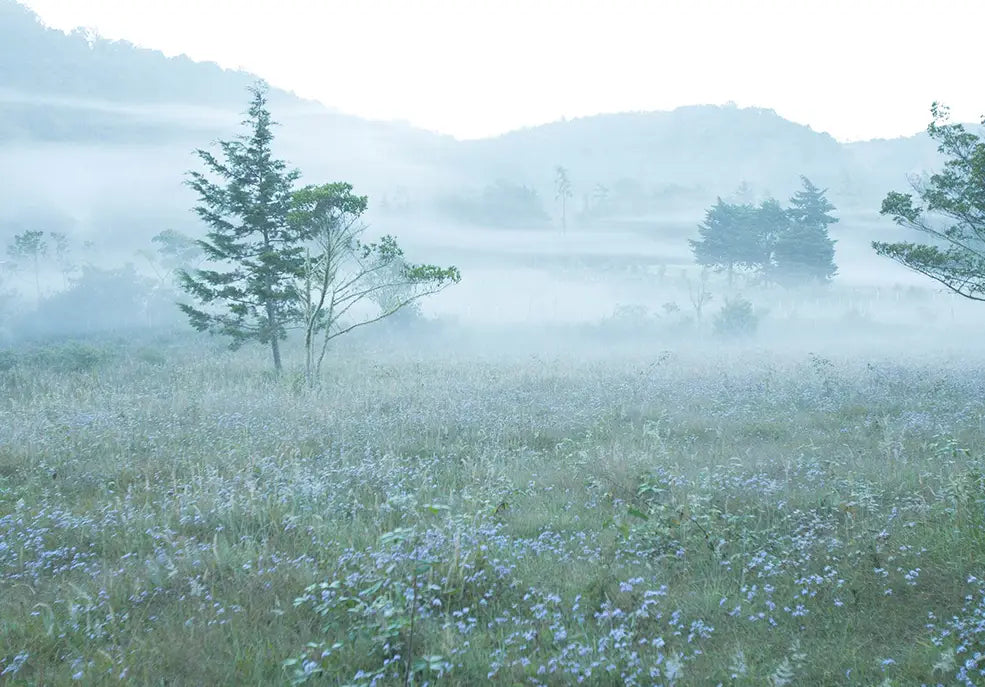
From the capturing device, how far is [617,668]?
349cm

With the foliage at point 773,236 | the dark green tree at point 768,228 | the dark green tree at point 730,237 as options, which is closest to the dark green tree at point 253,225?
the dark green tree at point 730,237

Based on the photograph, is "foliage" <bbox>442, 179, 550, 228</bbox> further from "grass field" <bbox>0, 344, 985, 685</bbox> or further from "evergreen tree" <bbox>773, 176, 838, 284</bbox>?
"grass field" <bbox>0, 344, 985, 685</bbox>

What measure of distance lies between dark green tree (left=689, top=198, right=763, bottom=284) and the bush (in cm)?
1281

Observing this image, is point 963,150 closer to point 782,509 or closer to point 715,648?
point 782,509

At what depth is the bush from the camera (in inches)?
1764

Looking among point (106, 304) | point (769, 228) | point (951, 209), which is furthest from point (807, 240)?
point (106, 304)

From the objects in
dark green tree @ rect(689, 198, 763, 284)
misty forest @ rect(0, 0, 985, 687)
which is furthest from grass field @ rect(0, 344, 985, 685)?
dark green tree @ rect(689, 198, 763, 284)

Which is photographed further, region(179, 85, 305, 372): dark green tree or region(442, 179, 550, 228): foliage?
region(442, 179, 550, 228): foliage

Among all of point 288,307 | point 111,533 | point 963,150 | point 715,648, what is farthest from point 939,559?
point 288,307

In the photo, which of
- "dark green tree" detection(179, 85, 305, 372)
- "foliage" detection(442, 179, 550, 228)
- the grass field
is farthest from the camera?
"foliage" detection(442, 179, 550, 228)

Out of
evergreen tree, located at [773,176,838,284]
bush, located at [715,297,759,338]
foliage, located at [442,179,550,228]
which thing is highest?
foliage, located at [442,179,550,228]

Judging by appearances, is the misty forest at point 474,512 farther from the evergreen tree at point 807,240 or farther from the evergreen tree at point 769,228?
the evergreen tree at point 807,240

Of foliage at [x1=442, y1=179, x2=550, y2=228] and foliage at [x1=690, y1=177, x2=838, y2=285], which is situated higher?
foliage at [x1=442, y1=179, x2=550, y2=228]

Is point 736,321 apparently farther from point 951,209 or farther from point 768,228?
point 951,209
